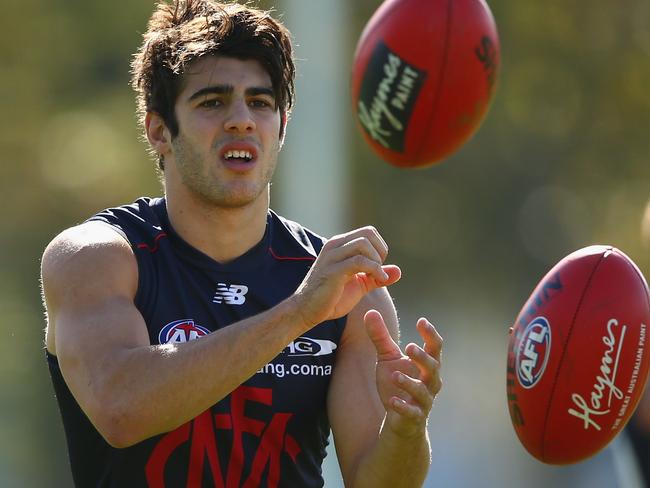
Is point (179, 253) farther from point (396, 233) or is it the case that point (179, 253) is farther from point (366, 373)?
point (396, 233)

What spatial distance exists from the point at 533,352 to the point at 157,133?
1488mm

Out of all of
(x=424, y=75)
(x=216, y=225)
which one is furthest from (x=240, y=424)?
(x=424, y=75)

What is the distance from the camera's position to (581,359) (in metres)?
4.48

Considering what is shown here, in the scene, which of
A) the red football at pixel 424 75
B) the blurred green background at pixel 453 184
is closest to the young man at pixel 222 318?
the red football at pixel 424 75

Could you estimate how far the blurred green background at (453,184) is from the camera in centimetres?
1284

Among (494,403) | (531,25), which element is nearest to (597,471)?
(494,403)

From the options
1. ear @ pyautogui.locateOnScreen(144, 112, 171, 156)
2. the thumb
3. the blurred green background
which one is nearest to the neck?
ear @ pyautogui.locateOnScreen(144, 112, 171, 156)

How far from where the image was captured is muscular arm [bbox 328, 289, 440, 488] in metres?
4.21

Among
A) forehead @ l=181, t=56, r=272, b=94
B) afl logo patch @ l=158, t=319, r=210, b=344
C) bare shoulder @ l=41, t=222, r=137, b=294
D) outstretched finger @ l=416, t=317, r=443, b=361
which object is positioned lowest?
afl logo patch @ l=158, t=319, r=210, b=344

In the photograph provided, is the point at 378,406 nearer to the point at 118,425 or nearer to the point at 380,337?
the point at 380,337

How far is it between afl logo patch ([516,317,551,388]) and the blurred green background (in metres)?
7.51

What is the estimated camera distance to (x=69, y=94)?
1354cm

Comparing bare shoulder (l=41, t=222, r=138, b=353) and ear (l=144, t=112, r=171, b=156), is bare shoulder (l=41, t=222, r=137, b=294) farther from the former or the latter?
ear (l=144, t=112, r=171, b=156)

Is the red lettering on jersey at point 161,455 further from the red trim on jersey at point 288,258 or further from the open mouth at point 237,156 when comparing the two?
the open mouth at point 237,156
